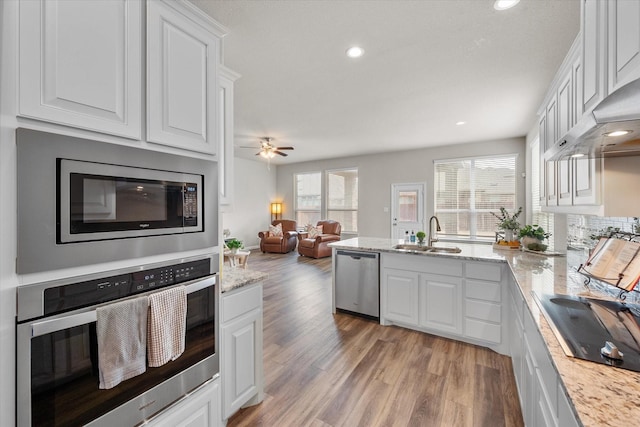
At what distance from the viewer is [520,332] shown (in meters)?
1.78

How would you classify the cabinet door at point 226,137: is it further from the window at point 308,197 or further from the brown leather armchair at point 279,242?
the window at point 308,197

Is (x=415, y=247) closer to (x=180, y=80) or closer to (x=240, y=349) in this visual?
(x=240, y=349)

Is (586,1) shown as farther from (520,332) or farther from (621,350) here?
(520,332)

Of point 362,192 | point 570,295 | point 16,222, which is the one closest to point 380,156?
point 362,192

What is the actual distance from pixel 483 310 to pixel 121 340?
9.22 ft

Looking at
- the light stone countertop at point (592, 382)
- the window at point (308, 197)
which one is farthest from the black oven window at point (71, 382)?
the window at point (308, 197)

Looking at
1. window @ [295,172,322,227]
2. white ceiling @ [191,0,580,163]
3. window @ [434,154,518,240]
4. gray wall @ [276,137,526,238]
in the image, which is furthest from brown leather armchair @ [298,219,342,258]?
white ceiling @ [191,0,580,163]

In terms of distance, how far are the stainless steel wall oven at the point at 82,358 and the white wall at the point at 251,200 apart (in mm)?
6522

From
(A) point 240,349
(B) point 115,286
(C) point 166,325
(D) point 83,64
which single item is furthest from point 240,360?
(D) point 83,64

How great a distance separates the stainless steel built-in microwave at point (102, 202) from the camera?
2.87 feet

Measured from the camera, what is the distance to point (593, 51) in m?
1.16

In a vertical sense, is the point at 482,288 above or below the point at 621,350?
below

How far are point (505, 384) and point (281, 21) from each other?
3.21 m

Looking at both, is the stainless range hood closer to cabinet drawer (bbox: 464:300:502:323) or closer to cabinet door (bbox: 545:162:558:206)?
cabinet door (bbox: 545:162:558:206)
